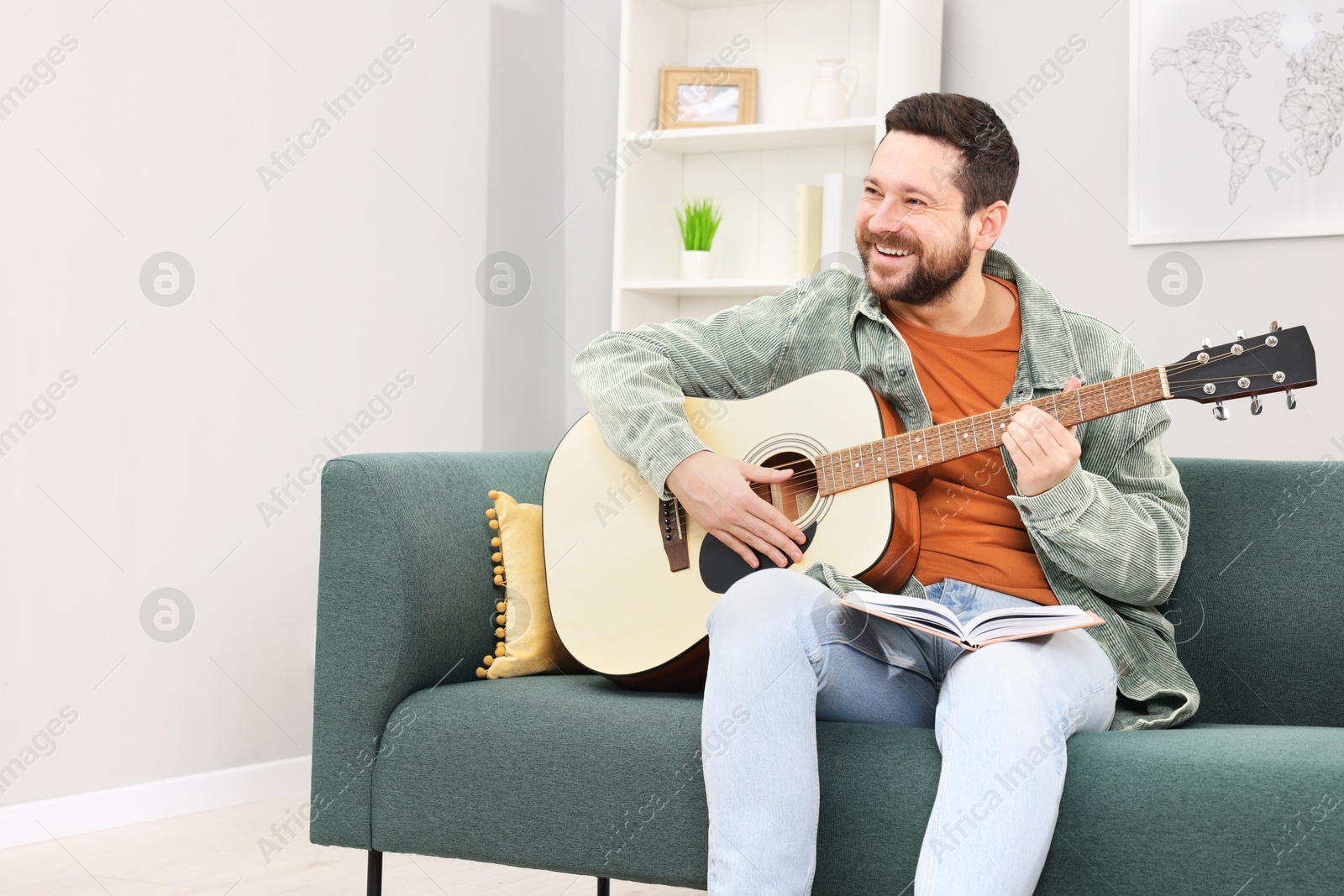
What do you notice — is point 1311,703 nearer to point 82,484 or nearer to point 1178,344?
point 1178,344

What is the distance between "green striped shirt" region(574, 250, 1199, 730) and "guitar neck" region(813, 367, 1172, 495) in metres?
0.08

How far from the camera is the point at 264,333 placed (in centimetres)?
262

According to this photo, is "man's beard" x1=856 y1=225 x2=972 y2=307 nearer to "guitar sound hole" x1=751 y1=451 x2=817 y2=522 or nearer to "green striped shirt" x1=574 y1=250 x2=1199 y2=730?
"green striped shirt" x1=574 y1=250 x2=1199 y2=730

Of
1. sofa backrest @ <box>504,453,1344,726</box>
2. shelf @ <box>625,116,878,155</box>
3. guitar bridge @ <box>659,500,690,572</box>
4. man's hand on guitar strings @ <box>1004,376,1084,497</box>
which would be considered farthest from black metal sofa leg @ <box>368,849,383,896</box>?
shelf @ <box>625,116,878,155</box>

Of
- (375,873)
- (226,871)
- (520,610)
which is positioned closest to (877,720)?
(520,610)

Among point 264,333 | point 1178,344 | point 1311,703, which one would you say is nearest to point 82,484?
point 264,333

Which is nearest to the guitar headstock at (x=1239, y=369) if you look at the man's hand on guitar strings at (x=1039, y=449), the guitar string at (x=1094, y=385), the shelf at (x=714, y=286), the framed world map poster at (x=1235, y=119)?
the guitar string at (x=1094, y=385)

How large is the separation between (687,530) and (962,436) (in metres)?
0.36

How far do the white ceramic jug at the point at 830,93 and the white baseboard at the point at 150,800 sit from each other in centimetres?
183

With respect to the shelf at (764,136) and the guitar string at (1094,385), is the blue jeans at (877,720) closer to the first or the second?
the guitar string at (1094,385)

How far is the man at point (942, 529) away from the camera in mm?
1190

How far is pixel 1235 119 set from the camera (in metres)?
2.64

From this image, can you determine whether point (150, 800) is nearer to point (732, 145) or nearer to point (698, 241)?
→ point (698, 241)

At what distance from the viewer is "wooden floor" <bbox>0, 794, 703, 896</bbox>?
2012mm
